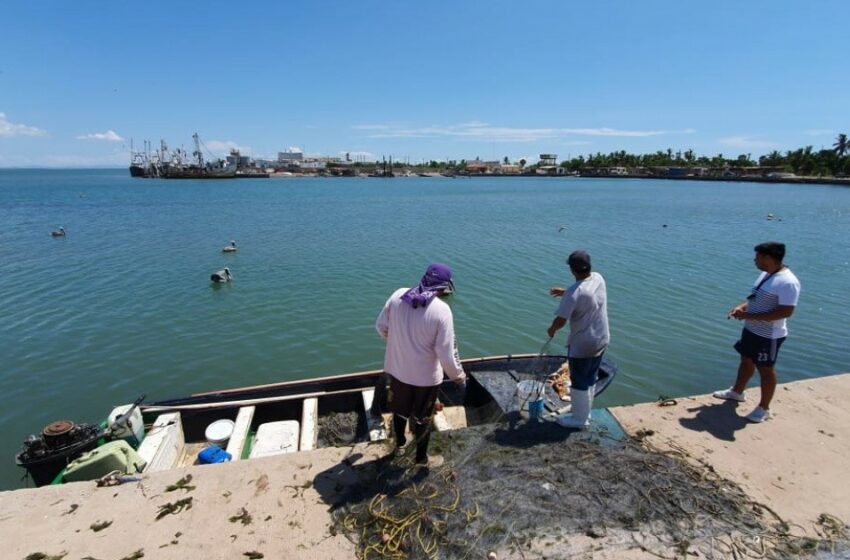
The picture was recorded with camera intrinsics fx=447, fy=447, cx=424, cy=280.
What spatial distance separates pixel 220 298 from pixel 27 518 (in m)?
12.4

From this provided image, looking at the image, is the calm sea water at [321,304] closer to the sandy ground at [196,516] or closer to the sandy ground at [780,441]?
the sandy ground at [780,441]

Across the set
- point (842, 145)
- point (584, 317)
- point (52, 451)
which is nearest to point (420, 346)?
point (584, 317)

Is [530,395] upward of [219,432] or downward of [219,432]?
upward

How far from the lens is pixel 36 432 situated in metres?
8.42

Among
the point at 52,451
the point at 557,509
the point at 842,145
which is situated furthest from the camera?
the point at 842,145

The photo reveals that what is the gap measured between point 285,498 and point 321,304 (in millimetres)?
11110

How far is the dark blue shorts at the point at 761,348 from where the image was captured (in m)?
5.71

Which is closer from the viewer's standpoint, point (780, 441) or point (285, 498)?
point (285, 498)

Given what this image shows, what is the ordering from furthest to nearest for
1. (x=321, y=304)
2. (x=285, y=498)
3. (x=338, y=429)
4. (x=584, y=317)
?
(x=321, y=304)
(x=338, y=429)
(x=584, y=317)
(x=285, y=498)

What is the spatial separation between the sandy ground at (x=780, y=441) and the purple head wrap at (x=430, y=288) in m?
3.51

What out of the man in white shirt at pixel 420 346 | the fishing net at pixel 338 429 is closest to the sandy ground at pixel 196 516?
the man in white shirt at pixel 420 346

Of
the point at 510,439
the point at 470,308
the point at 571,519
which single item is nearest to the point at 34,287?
the point at 470,308

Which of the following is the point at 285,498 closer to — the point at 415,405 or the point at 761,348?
the point at 415,405

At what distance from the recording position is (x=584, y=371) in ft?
17.2
